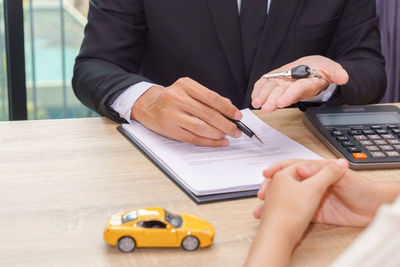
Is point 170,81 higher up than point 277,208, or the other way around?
point 277,208

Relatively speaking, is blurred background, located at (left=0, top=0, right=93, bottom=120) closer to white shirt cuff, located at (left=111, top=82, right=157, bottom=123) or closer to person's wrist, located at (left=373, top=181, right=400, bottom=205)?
white shirt cuff, located at (left=111, top=82, right=157, bottom=123)

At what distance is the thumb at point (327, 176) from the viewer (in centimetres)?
68

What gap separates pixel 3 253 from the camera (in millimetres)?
665

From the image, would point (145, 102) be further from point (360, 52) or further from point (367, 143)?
point (360, 52)

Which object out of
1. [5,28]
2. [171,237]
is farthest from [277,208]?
[5,28]

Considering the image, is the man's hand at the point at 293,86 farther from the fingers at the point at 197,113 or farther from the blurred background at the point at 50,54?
the blurred background at the point at 50,54

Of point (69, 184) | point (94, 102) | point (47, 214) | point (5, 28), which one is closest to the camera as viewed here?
point (47, 214)

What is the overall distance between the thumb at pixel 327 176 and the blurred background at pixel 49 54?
2165 millimetres

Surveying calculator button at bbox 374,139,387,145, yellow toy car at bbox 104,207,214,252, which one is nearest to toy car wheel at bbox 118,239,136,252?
yellow toy car at bbox 104,207,214,252

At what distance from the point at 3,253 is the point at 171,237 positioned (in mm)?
204

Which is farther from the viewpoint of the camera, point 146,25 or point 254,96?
point 146,25

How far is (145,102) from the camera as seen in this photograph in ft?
3.78

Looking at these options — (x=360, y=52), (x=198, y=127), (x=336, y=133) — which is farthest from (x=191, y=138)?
(x=360, y=52)

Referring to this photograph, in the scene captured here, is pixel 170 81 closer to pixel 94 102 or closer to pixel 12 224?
pixel 94 102
